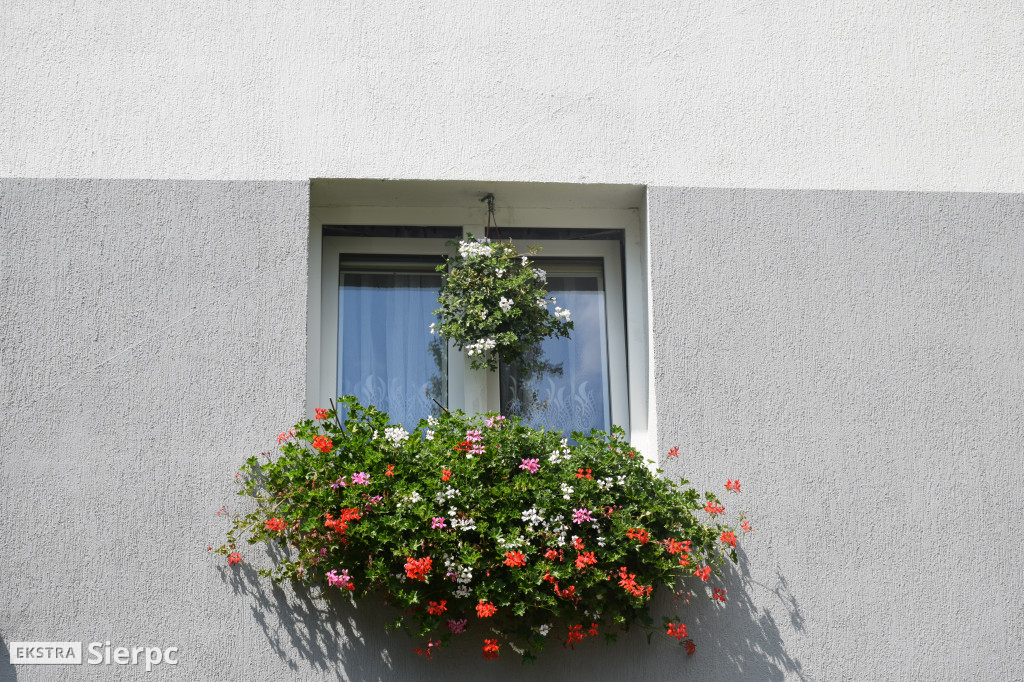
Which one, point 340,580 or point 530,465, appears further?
point 530,465

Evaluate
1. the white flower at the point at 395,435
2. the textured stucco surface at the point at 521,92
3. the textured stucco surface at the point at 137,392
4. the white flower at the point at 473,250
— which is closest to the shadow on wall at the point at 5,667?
the textured stucco surface at the point at 137,392

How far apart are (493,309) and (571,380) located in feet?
1.75

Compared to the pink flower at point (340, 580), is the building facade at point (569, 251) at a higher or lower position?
higher

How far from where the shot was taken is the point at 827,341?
13.6 feet

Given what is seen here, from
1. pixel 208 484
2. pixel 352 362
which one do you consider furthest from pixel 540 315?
pixel 208 484

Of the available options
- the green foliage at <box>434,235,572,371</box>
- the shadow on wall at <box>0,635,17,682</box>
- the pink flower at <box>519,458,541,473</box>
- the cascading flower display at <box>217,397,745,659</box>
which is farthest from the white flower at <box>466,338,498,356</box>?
the shadow on wall at <box>0,635,17,682</box>

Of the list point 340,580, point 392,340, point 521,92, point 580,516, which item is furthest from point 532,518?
point 521,92

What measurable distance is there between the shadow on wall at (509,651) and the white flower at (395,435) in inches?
24.2

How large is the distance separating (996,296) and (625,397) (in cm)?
166

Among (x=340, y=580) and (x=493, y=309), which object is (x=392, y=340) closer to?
(x=493, y=309)

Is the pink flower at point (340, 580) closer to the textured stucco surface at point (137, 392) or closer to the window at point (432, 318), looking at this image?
the textured stucco surface at point (137, 392)

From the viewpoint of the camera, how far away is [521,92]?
4.31 meters

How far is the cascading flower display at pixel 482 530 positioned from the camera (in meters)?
3.53

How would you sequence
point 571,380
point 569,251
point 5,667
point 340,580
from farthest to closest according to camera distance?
point 569,251 < point 571,380 < point 5,667 < point 340,580
